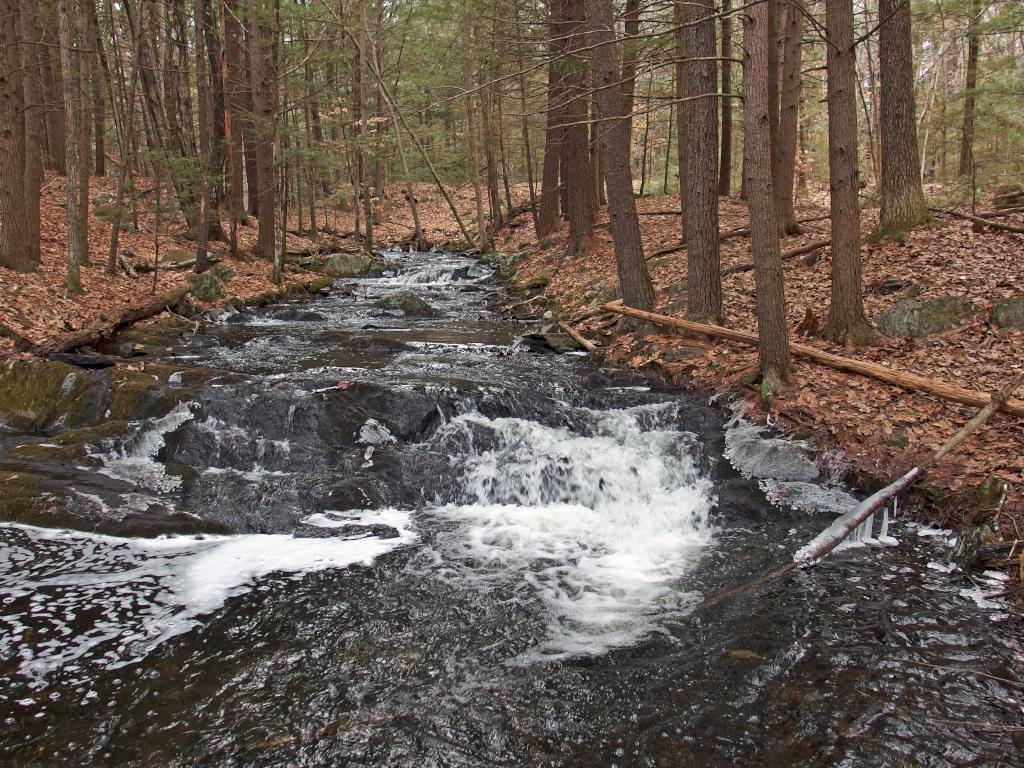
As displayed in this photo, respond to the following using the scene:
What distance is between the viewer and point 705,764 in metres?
3.42

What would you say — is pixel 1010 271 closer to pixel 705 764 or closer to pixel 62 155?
pixel 705 764

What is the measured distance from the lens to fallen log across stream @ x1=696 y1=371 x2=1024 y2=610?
5.31 meters

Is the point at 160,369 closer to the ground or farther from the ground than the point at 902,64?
closer to the ground

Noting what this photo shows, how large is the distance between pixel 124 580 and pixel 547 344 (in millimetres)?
7792

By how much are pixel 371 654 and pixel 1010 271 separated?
9423mm

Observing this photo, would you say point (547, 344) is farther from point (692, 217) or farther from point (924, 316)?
point (924, 316)

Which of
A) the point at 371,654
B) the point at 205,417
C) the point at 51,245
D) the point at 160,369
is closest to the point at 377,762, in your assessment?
the point at 371,654

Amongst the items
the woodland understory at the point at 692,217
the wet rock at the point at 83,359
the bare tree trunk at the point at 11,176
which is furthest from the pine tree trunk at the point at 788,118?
the bare tree trunk at the point at 11,176

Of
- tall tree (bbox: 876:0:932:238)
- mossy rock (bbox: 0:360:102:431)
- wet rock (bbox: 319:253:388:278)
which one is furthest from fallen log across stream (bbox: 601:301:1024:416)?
wet rock (bbox: 319:253:388:278)

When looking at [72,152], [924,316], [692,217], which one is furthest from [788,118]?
[72,152]

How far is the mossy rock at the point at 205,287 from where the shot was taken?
14500 millimetres

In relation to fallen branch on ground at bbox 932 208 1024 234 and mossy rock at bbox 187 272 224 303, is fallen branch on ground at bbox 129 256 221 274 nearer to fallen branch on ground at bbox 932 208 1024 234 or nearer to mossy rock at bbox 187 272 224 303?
mossy rock at bbox 187 272 224 303

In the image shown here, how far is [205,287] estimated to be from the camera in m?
14.7

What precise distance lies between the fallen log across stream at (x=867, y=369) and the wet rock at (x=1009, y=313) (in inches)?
62.2
